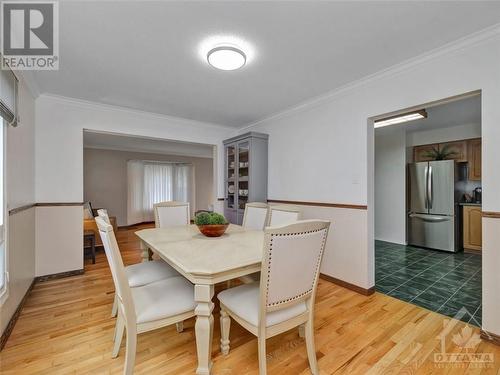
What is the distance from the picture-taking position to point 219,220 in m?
1.99

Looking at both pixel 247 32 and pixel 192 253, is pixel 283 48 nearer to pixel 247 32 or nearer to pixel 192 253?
pixel 247 32

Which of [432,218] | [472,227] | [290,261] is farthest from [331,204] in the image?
[472,227]

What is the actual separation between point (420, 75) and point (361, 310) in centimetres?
214

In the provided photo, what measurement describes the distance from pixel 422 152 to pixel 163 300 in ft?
16.5

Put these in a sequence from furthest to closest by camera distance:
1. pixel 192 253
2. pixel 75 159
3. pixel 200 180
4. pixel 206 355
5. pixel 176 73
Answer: pixel 200 180, pixel 75 159, pixel 176 73, pixel 192 253, pixel 206 355

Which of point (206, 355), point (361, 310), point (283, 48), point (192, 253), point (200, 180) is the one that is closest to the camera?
point (206, 355)

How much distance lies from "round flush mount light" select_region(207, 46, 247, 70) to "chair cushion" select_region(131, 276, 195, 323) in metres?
1.68

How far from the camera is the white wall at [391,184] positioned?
436 centimetres

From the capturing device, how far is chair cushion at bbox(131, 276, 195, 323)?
4.32 feet

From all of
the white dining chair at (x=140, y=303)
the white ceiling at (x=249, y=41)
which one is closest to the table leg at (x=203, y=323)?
the white dining chair at (x=140, y=303)

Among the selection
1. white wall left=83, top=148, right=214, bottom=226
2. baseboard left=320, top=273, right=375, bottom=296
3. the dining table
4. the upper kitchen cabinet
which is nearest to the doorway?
baseboard left=320, top=273, right=375, bottom=296

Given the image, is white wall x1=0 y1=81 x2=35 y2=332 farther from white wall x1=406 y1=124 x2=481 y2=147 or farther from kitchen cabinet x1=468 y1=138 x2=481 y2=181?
kitchen cabinet x1=468 y1=138 x2=481 y2=181

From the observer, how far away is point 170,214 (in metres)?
2.77

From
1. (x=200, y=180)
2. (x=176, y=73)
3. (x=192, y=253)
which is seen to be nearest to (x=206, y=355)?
(x=192, y=253)
